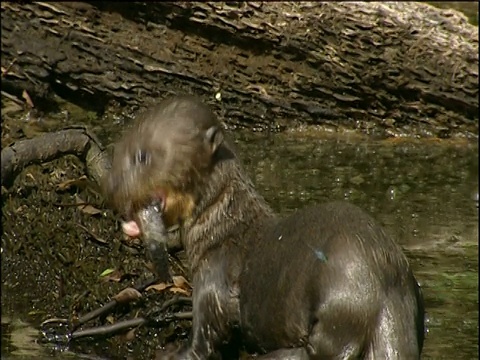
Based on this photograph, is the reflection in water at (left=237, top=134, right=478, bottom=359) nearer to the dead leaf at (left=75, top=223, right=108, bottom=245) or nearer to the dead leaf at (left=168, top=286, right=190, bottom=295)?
the dead leaf at (left=168, top=286, right=190, bottom=295)

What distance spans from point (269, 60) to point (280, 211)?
2626 millimetres

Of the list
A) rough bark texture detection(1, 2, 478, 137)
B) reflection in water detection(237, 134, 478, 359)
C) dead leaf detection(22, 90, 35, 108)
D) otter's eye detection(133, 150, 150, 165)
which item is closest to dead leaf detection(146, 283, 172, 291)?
otter's eye detection(133, 150, 150, 165)

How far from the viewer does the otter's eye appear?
461 cm

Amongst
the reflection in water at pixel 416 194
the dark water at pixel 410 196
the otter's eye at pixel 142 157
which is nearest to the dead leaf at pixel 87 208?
the dark water at pixel 410 196

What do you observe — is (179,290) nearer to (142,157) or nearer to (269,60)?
(142,157)

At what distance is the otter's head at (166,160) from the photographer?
15.1 ft

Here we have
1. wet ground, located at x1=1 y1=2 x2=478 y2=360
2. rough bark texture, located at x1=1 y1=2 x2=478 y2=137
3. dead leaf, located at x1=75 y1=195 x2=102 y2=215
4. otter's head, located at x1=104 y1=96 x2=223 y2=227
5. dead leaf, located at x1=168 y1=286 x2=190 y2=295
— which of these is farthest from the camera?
rough bark texture, located at x1=1 y1=2 x2=478 y2=137

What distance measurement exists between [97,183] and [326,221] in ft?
5.94

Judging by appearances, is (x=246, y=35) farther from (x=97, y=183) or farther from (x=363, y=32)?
(x=97, y=183)

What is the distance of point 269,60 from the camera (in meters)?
9.29

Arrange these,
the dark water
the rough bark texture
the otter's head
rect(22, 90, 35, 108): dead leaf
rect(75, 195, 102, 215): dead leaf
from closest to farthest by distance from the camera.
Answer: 1. the otter's head
2. the dark water
3. rect(75, 195, 102, 215): dead leaf
4. the rough bark texture
5. rect(22, 90, 35, 108): dead leaf

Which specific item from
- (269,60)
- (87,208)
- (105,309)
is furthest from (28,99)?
(105,309)

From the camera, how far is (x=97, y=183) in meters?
5.79

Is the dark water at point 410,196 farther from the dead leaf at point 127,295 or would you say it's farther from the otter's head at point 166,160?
the otter's head at point 166,160
